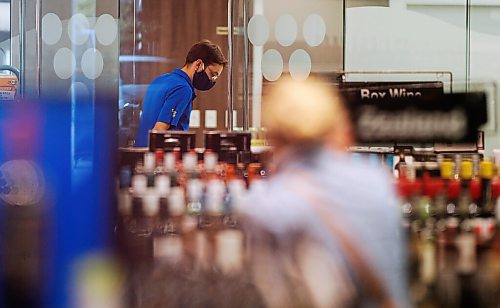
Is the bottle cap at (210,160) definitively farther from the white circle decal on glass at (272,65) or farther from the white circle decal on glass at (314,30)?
the white circle decal on glass at (314,30)

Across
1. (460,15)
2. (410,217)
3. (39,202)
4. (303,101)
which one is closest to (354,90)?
(303,101)

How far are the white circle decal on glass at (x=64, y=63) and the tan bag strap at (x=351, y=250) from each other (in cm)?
92

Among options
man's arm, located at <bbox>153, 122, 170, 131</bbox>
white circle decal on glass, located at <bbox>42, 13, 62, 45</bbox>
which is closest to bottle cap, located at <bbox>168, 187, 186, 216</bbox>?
man's arm, located at <bbox>153, 122, 170, 131</bbox>

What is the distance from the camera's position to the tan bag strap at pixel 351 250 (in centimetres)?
169

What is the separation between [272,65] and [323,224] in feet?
1.33

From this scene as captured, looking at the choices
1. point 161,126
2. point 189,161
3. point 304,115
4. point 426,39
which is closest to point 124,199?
point 189,161

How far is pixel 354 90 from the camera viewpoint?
1.79m

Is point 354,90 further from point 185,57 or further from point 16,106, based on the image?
point 16,106

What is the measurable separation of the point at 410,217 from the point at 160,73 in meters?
0.73

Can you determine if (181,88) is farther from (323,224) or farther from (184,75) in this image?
(323,224)

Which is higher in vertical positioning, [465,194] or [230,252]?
[465,194]

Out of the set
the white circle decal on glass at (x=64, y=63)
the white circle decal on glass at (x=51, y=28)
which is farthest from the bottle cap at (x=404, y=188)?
the white circle decal on glass at (x=51, y=28)

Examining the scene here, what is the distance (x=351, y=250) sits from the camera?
66.7 inches

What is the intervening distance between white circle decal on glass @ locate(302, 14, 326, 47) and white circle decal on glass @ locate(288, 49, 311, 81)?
9cm
